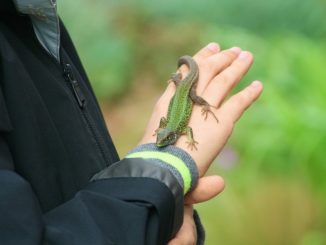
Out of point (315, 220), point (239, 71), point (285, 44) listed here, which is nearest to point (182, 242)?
point (239, 71)

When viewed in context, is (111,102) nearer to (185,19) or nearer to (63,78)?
(185,19)

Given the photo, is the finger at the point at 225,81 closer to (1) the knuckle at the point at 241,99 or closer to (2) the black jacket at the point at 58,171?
(1) the knuckle at the point at 241,99

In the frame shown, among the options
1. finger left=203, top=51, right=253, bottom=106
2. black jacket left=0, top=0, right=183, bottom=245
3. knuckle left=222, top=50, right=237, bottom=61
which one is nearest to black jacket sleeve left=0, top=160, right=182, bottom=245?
black jacket left=0, top=0, right=183, bottom=245

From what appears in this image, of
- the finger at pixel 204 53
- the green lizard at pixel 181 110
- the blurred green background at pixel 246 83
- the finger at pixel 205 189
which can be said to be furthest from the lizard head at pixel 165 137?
the blurred green background at pixel 246 83

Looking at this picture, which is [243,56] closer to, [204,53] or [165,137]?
[204,53]

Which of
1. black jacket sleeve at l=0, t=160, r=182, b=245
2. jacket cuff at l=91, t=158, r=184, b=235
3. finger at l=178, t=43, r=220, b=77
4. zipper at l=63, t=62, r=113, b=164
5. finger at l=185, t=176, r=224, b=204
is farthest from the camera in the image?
finger at l=178, t=43, r=220, b=77

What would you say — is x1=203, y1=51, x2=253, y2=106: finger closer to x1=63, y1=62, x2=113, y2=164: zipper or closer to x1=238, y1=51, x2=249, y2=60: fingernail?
x1=238, y1=51, x2=249, y2=60: fingernail
